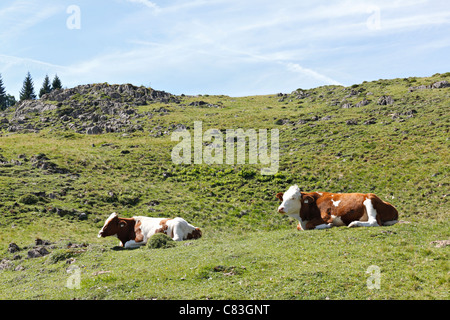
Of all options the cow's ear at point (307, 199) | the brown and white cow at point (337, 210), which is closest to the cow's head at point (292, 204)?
the brown and white cow at point (337, 210)

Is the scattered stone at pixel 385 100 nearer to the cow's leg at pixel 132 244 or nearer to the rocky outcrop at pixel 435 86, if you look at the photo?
the rocky outcrop at pixel 435 86

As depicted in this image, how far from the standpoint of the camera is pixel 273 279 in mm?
11102

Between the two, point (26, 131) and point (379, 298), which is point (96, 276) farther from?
point (26, 131)

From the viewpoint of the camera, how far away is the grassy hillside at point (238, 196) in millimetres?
11344

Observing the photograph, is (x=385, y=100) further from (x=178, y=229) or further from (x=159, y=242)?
(x=159, y=242)

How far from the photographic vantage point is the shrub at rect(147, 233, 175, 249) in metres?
19.7

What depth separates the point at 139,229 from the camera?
74.3 ft

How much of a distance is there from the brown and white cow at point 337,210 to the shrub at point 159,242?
6954 millimetres

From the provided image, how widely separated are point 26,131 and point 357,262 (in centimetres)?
9406

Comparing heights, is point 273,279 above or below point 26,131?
below

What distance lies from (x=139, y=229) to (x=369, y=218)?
14278 millimetres
